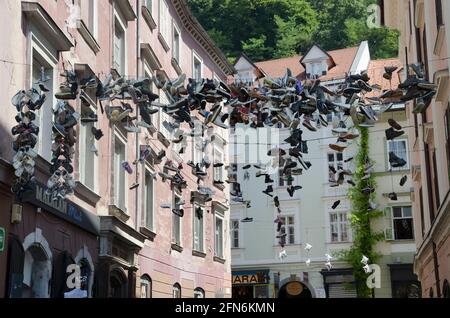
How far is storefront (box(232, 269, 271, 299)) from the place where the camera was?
1097 inches

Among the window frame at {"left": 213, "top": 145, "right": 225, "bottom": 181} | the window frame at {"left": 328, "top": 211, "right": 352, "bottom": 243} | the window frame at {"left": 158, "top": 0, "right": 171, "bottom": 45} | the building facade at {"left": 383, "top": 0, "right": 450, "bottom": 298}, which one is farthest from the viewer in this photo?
the window frame at {"left": 328, "top": 211, "right": 352, "bottom": 243}

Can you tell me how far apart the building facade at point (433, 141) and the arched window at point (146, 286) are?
5.62 m

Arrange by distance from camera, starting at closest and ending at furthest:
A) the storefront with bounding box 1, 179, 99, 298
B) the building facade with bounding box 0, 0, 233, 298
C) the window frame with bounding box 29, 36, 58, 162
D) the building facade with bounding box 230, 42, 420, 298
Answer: the storefront with bounding box 1, 179, 99, 298
the building facade with bounding box 0, 0, 233, 298
the window frame with bounding box 29, 36, 58, 162
the building facade with bounding box 230, 42, 420, 298

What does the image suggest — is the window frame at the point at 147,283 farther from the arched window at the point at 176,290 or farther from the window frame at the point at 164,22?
the window frame at the point at 164,22

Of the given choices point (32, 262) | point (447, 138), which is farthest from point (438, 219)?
point (32, 262)

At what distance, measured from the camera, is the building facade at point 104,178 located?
9.48m

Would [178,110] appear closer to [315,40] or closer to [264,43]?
[264,43]

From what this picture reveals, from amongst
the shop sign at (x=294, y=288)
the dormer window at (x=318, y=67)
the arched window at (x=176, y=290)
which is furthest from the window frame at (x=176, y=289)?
the dormer window at (x=318, y=67)

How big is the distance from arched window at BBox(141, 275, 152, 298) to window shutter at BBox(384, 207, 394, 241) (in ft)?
41.2

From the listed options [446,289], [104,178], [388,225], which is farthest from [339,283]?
[104,178]

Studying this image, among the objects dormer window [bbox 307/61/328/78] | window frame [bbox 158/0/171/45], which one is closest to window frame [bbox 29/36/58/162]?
window frame [bbox 158/0/171/45]

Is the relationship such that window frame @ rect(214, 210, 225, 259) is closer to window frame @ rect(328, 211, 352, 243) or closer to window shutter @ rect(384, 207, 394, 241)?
window frame @ rect(328, 211, 352, 243)

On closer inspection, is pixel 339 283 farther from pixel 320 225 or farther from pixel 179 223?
pixel 179 223

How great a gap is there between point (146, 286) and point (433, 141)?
6.37 m
